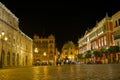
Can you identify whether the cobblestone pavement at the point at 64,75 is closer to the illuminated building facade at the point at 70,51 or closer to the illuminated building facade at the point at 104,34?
the illuminated building facade at the point at 104,34

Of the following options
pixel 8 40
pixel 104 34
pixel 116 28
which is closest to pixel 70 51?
pixel 104 34

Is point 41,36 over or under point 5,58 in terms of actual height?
over

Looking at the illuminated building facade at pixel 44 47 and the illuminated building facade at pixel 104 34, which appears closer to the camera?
the illuminated building facade at pixel 104 34

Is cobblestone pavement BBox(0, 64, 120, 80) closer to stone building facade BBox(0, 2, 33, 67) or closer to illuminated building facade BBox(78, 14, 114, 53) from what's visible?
stone building facade BBox(0, 2, 33, 67)

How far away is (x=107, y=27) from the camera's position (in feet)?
284

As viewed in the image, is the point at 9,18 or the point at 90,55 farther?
the point at 90,55

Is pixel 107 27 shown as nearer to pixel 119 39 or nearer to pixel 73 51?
pixel 119 39

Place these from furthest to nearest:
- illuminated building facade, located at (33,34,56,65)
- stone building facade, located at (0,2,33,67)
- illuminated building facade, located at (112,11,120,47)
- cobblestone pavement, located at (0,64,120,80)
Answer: illuminated building facade, located at (33,34,56,65)
illuminated building facade, located at (112,11,120,47)
stone building facade, located at (0,2,33,67)
cobblestone pavement, located at (0,64,120,80)

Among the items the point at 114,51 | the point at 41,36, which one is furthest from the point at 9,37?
the point at 41,36

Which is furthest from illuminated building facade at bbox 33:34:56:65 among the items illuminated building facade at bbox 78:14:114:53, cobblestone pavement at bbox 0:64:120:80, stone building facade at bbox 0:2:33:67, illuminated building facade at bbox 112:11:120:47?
cobblestone pavement at bbox 0:64:120:80

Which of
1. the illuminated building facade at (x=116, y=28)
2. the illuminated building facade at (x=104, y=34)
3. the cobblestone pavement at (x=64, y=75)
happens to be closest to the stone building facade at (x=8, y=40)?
the cobblestone pavement at (x=64, y=75)

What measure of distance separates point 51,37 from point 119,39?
9143 cm

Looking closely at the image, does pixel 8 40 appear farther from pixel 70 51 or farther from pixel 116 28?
pixel 70 51

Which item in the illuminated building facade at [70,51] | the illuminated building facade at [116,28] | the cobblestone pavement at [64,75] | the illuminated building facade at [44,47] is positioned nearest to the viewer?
the cobblestone pavement at [64,75]
